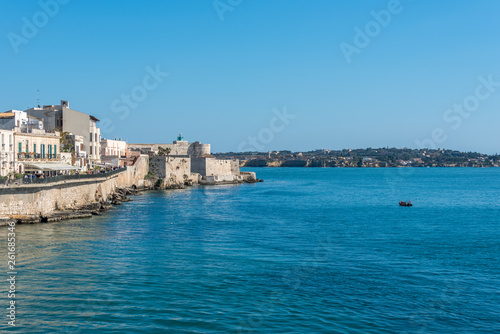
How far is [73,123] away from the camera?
4466cm

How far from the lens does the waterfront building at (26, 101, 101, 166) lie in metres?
42.1

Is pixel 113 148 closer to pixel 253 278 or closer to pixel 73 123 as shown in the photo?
pixel 73 123

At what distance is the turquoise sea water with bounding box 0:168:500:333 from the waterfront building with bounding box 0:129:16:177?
6.87 meters

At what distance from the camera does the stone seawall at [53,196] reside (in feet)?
74.6

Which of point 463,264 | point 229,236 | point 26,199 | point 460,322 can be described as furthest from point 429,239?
point 26,199

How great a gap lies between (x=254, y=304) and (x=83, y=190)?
21.4m

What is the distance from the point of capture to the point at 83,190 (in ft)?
100

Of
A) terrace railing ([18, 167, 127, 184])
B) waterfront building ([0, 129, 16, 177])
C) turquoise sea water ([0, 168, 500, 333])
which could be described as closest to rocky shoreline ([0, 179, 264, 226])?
turquoise sea water ([0, 168, 500, 333])

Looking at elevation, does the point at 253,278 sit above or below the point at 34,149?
below

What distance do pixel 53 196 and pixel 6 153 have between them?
5421 millimetres

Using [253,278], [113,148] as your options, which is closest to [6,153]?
[253,278]

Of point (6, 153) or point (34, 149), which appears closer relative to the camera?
point (6, 153)

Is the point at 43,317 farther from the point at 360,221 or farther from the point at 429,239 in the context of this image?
the point at 360,221

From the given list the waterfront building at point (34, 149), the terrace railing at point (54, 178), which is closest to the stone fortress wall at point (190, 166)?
the terrace railing at point (54, 178)
